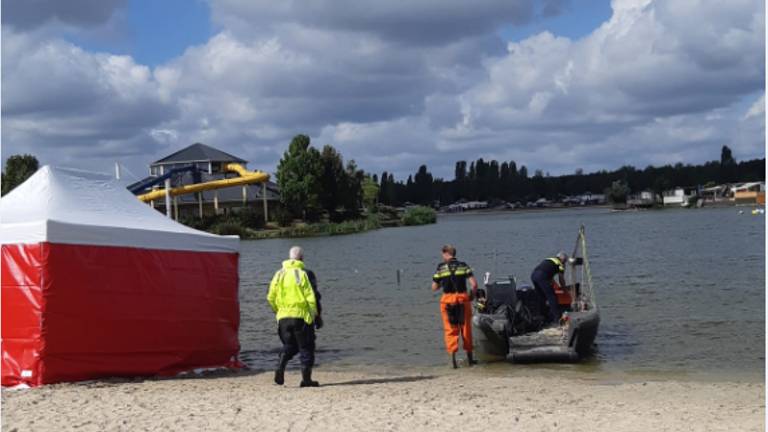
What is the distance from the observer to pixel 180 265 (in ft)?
41.2

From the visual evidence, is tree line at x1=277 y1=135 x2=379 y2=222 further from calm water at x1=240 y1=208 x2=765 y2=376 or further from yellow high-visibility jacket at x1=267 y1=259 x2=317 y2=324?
yellow high-visibility jacket at x1=267 y1=259 x2=317 y2=324

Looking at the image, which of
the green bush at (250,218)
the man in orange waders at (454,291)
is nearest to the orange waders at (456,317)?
the man in orange waders at (454,291)

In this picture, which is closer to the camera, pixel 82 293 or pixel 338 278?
pixel 82 293

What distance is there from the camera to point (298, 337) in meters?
11.3

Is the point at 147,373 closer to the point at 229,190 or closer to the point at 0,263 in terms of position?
the point at 0,263

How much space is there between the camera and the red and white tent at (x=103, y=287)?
10.9 metres

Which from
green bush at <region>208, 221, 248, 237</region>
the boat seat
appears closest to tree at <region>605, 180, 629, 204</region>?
green bush at <region>208, 221, 248, 237</region>

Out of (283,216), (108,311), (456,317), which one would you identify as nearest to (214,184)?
(283,216)

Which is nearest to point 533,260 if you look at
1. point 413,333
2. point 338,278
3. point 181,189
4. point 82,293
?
point 338,278

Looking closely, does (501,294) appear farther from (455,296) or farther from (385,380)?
(385,380)

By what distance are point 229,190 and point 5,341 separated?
286ft

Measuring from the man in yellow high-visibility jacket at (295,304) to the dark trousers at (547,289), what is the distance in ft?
22.4

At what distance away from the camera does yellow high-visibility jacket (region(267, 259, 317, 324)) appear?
11.2 m

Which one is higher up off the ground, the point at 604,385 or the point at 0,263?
the point at 0,263
